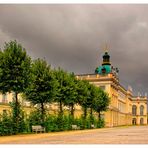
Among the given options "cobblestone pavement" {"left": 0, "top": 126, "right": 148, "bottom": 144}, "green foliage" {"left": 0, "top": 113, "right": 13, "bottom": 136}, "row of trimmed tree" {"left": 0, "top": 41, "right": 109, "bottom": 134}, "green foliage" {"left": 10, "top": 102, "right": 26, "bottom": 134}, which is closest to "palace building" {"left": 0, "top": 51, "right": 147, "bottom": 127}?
"row of trimmed tree" {"left": 0, "top": 41, "right": 109, "bottom": 134}

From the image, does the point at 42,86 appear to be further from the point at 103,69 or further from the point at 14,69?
the point at 103,69

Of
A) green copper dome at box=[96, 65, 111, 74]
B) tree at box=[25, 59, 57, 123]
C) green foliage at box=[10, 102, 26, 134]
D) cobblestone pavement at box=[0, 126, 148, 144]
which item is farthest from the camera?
green copper dome at box=[96, 65, 111, 74]

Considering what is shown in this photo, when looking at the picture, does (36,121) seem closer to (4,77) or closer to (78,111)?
(4,77)

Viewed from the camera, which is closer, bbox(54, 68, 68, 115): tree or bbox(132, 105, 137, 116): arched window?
bbox(54, 68, 68, 115): tree

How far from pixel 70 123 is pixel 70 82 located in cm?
543

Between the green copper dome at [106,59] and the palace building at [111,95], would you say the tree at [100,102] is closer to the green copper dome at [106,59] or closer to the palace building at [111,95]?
the palace building at [111,95]

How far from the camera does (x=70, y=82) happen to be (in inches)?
2037

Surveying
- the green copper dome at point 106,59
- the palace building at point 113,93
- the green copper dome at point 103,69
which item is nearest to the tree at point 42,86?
the palace building at point 113,93

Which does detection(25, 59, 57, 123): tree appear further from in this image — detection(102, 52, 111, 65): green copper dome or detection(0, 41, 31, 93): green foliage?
detection(102, 52, 111, 65): green copper dome

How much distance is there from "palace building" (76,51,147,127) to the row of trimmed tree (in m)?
19.3

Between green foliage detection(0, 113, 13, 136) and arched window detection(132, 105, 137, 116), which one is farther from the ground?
green foliage detection(0, 113, 13, 136)

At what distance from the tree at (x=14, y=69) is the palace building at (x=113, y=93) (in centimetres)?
3515

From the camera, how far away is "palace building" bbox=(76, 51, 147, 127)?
10294 cm
